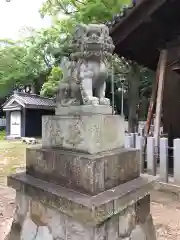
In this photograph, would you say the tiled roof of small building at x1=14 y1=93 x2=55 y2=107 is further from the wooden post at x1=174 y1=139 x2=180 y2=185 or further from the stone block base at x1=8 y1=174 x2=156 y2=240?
the stone block base at x1=8 y1=174 x2=156 y2=240

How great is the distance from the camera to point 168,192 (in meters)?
4.64

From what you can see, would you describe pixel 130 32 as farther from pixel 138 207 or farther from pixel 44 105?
pixel 44 105

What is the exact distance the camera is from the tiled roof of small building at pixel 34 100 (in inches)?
742

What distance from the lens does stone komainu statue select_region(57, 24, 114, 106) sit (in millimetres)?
2225

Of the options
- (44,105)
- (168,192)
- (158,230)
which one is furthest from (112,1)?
(44,105)

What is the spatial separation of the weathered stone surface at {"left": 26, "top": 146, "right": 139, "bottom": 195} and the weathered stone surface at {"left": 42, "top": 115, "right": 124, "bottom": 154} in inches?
2.9

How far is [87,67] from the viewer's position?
7.59ft

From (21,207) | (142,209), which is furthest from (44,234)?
(142,209)

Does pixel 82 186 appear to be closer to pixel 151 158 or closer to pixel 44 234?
pixel 44 234

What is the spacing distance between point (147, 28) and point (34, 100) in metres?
15.0

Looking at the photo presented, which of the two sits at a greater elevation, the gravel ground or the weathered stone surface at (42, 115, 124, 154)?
the weathered stone surface at (42, 115, 124, 154)

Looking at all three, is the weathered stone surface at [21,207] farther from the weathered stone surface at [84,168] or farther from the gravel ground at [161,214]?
the gravel ground at [161,214]

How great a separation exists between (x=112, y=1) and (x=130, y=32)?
2.40 metres

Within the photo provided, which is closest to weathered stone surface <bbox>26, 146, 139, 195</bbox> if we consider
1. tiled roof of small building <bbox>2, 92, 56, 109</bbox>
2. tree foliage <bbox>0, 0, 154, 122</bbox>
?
tree foliage <bbox>0, 0, 154, 122</bbox>
